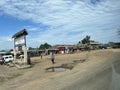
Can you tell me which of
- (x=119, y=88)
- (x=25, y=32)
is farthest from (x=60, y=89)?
(x=25, y=32)

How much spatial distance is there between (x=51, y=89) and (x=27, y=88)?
1920 mm

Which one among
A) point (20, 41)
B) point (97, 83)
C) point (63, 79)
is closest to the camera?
point (97, 83)

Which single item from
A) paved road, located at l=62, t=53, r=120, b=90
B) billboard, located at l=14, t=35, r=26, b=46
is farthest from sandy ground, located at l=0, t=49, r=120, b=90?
billboard, located at l=14, t=35, r=26, b=46

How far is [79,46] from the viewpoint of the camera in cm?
12900

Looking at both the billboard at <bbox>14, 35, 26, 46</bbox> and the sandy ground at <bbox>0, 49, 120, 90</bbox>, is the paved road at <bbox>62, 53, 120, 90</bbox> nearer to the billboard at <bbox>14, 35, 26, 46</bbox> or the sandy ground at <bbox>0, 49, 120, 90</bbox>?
the sandy ground at <bbox>0, 49, 120, 90</bbox>

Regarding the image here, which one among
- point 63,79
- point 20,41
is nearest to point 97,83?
point 63,79

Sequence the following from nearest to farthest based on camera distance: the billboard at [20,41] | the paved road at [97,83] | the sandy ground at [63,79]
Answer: the paved road at [97,83], the sandy ground at [63,79], the billboard at [20,41]

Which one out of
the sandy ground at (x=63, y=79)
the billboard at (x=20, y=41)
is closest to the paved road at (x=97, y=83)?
the sandy ground at (x=63, y=79)

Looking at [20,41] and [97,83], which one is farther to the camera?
[20,41]

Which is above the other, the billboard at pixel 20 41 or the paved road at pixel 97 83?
the billboard at pixel 20 41

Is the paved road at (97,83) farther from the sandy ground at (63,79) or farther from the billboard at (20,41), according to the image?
the billboard at (20,41)

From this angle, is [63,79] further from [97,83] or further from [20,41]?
[20,41]

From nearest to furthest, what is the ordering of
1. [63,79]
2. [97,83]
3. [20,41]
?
[97,83] → [63,79] → [20,41]

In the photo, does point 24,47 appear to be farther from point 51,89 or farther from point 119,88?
point 119,88
